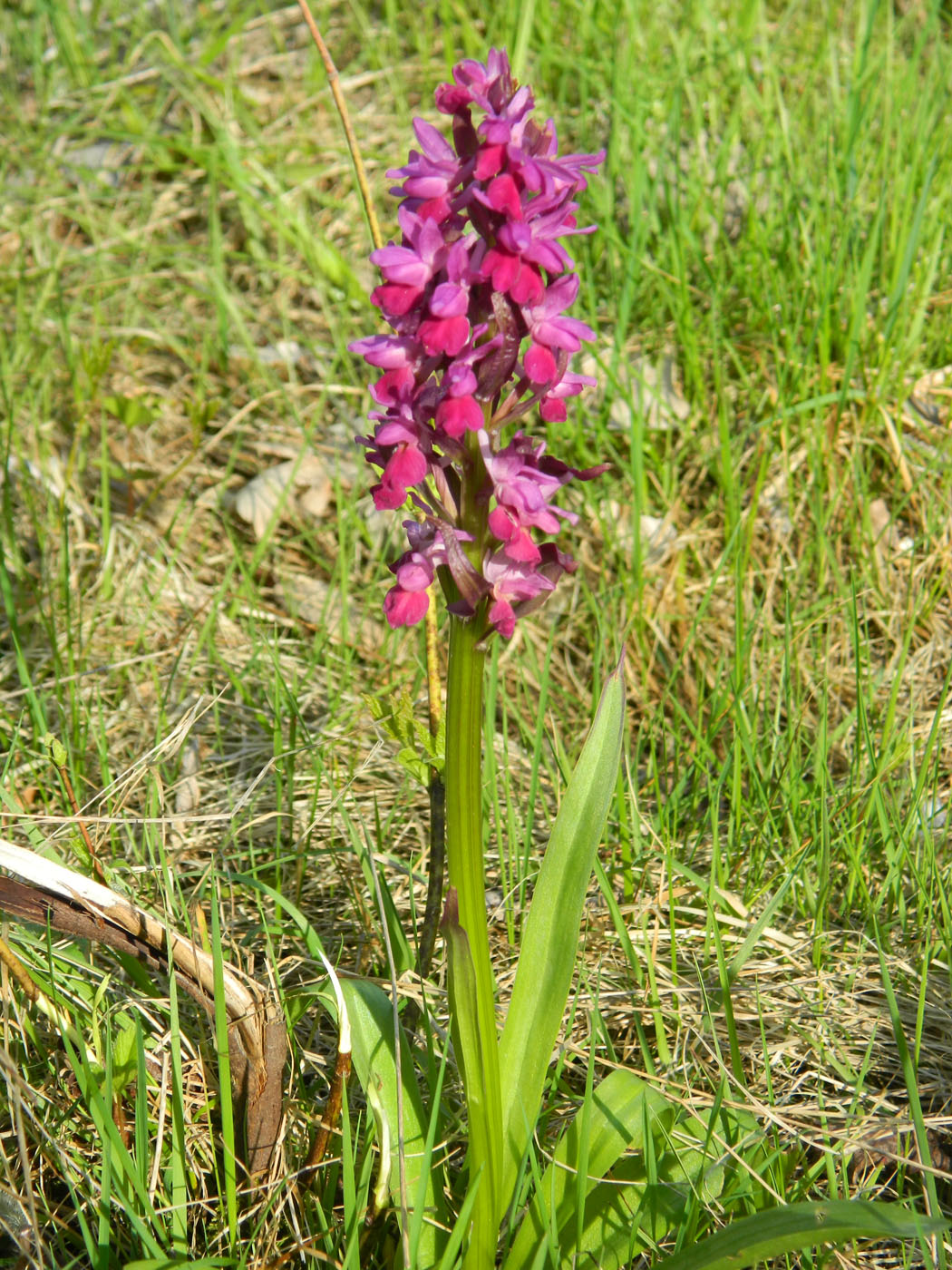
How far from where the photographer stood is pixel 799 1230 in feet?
3.92

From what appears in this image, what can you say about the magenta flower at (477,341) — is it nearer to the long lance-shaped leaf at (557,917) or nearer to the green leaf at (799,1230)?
the long lance-shaped leaf at (557,917)

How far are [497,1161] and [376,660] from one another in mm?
1465

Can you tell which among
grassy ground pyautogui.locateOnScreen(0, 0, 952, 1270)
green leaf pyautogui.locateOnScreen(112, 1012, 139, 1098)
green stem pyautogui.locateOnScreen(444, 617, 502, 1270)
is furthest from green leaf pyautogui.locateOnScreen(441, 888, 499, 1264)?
green leaf pyautogui.locateOnScreen(112, 1012, 139, 1098)

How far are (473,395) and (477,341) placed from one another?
63 millimetres

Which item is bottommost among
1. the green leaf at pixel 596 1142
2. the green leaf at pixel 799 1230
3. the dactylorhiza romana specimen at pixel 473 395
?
the green leaf at pixel 596 1142

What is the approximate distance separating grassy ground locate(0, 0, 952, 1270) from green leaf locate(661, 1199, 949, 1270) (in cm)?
21

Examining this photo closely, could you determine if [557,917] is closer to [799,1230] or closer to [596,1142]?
[596,1142]

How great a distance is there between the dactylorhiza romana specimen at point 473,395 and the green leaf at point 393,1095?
0.46 ft

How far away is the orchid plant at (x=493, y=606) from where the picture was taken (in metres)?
1.21

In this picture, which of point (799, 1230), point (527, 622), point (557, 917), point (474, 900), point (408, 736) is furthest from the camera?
point (527, 622)

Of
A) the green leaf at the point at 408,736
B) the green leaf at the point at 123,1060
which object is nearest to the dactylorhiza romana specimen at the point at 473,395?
the green leaf at the point at 408,736

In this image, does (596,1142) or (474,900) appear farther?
(596,1142)

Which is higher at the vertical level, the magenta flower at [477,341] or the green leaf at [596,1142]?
the magenta flower at [477,341]

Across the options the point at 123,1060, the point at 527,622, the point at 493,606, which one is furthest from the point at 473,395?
the point at 527,622
